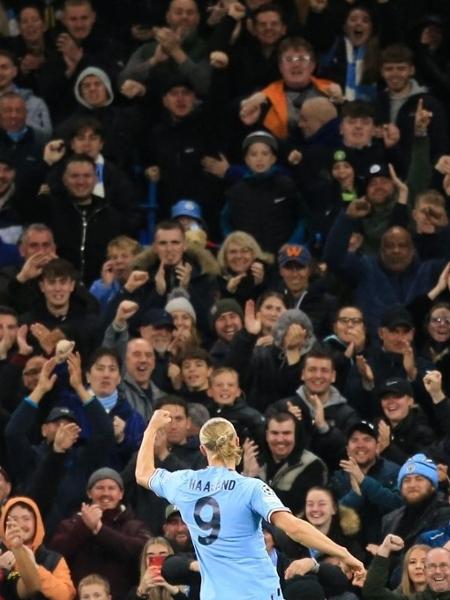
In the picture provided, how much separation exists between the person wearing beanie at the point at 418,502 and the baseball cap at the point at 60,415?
2.70 metres

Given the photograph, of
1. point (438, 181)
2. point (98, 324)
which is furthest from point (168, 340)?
point (438, 181)

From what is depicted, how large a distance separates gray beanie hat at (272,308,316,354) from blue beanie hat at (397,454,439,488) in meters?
2.19

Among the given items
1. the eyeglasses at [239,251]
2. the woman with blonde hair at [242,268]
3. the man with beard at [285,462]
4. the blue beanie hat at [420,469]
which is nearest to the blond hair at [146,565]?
the man with beard at [285,462]

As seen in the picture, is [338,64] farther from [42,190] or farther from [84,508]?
[84,508]

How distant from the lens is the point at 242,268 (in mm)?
20516

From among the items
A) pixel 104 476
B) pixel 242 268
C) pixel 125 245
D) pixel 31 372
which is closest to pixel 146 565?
pixel 104 476

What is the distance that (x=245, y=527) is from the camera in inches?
550

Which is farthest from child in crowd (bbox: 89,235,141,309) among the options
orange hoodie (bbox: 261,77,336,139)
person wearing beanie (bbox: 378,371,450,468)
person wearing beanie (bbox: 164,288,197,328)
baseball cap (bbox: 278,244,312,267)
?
person wearing beanie (bbox: 378,371,450,468)

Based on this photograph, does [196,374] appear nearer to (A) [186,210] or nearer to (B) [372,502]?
(B) [372,502]

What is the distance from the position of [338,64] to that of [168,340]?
4449 millimetres

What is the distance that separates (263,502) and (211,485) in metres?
0.42

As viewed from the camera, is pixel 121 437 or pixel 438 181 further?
pixel 438 181

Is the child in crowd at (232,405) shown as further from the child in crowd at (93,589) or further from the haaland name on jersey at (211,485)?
the haaland name on jersey at (211,485)

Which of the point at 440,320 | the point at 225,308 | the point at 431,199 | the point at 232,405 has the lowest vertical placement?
the point at 232,405
